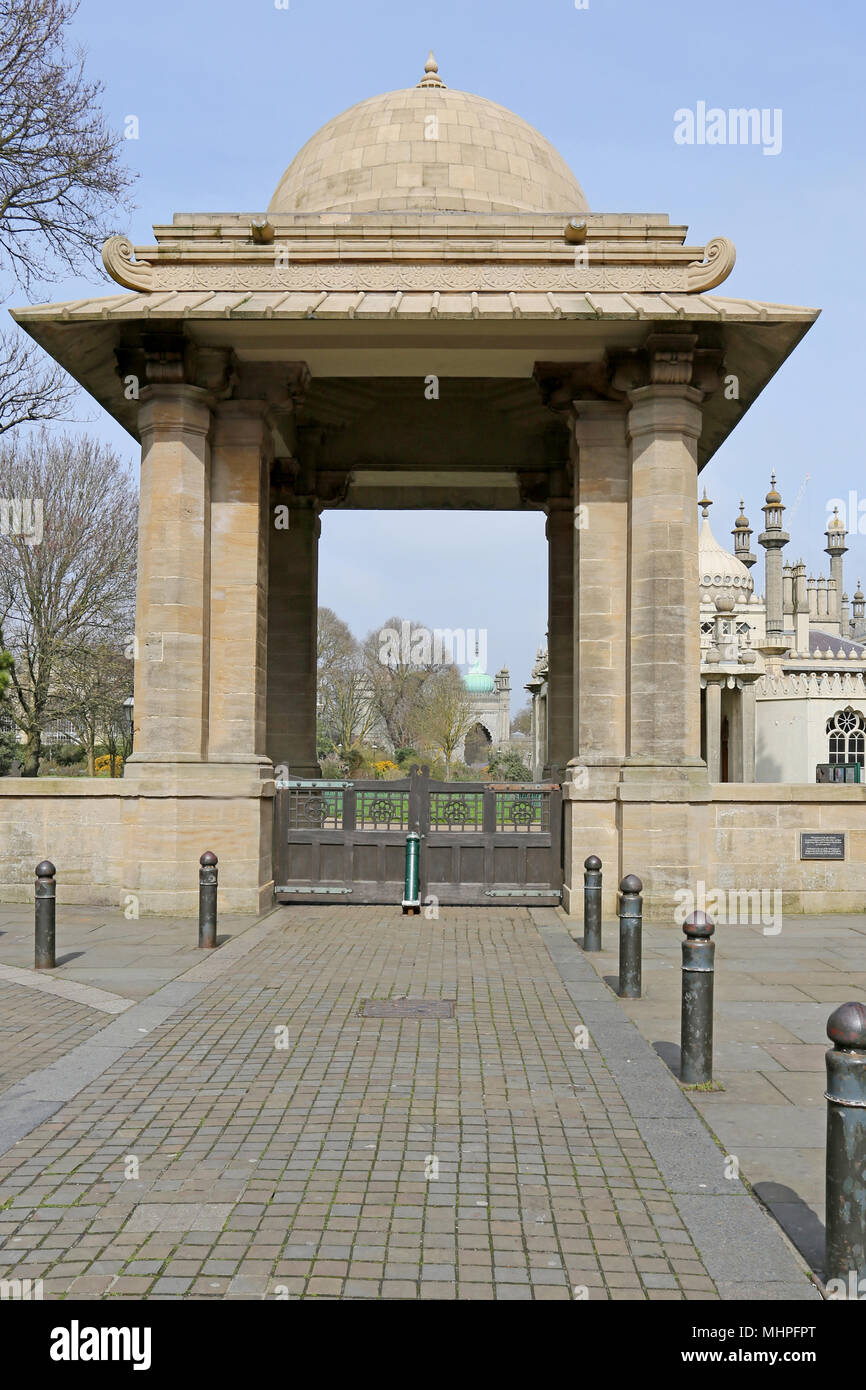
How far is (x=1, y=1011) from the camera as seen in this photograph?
26.7ft

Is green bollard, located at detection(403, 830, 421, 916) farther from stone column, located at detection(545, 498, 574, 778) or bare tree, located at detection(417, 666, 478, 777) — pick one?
bare tree, located at detection(417, 666, 478, 777)

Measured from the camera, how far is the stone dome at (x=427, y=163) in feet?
56.6

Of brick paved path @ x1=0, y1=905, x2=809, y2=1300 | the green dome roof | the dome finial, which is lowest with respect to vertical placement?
brick paved path @ x1=0, y1=905, x2=809, y2=1300

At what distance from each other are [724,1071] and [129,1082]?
3.47m

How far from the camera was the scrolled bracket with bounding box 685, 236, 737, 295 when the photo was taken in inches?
523

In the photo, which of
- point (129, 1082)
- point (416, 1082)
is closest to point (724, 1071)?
point (416, 1082)

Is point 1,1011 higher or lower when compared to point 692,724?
lower

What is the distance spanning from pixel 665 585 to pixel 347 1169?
949 centimetres

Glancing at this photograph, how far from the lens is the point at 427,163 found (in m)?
17.4

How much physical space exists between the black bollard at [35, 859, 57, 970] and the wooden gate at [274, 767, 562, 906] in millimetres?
4671

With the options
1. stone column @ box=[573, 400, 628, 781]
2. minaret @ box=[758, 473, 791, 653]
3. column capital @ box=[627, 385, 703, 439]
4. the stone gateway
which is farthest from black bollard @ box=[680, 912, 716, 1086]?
minaret @ box=[758, 473, 791, 653]

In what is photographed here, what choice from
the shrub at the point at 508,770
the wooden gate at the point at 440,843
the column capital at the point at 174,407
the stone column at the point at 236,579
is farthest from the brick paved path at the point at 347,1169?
the shrub at the point at 508,770

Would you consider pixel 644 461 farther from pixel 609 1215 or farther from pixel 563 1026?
pixel 609 1215

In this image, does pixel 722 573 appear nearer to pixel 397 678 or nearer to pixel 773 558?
pixel 773 558
